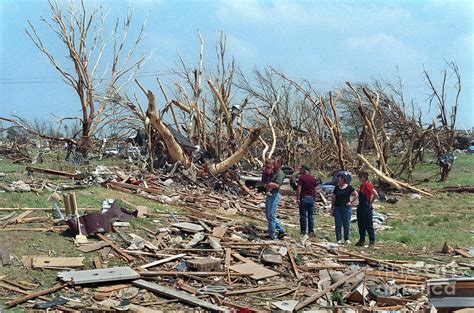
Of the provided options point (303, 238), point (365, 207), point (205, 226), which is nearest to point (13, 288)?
point (205, 226)

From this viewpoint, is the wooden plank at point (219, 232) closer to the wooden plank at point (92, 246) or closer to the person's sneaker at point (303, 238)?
the person's sneaker at point (303, 238)

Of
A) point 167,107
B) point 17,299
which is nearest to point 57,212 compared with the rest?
point 17,299

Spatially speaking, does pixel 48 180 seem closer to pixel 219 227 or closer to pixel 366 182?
pixel 219 227

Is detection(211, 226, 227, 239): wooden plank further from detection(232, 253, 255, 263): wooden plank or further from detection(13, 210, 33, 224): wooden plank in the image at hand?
detection(13, 210, 33, 224): wooden plank

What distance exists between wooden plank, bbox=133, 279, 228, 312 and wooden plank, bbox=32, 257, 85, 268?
119 centimetres

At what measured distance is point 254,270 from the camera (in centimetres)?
793

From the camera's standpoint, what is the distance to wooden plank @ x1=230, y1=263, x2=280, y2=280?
775 centimetres

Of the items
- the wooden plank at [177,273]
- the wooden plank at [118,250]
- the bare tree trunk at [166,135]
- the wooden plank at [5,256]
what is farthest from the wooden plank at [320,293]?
the bare tree trunk at [166,135]

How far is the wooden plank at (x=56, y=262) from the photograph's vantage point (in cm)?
747

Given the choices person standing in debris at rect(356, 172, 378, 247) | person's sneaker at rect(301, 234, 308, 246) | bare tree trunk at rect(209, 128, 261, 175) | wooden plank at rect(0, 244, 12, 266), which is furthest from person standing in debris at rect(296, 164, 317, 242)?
bare tree trunk at rect(209, 128, 261, 175)

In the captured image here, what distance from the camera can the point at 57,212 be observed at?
10.2m

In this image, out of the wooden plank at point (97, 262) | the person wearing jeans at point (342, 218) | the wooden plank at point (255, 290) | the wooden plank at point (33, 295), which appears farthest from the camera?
the person wearing jeans at point (342, 218)

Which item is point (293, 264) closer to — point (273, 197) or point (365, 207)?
point (273, 197)

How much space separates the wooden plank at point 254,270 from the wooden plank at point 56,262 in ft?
Result: 7.67
